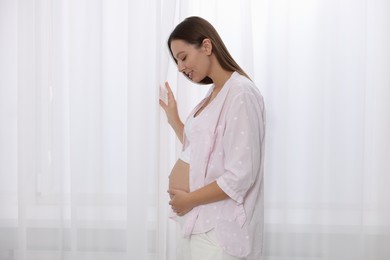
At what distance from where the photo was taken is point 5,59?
1755 mm

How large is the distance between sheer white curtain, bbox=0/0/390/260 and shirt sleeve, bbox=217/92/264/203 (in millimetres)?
458

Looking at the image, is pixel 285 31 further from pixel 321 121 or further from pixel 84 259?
pixel 84 259

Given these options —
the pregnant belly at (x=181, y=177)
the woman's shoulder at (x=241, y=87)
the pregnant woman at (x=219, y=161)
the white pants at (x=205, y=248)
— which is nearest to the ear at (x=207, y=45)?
the pregnant woman at (x=219, y=161)

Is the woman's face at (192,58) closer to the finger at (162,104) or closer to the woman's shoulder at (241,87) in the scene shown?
the woman's shoulder at (241,87)

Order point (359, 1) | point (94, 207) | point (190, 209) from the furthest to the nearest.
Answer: point (94, 207), point (359, 1), point (190, 209)

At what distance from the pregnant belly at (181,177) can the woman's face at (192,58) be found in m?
0.26

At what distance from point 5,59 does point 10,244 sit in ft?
2.43

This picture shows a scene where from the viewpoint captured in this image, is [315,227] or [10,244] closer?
[315,227]

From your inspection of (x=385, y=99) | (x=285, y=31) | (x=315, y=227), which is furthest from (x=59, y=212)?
(x=385, y=99)

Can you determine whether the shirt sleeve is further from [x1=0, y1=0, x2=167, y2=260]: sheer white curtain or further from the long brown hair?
[x1=0, y1=0, x2=167, y2=260]: sheer white curtain

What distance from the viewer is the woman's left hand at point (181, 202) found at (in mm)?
1217

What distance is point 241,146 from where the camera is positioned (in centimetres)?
114

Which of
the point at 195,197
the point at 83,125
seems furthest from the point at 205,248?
the point at 83,125

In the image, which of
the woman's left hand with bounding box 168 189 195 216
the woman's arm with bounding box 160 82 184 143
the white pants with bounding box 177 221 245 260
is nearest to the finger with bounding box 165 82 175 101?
the woman's arm with bounding box 160 82 184 143
